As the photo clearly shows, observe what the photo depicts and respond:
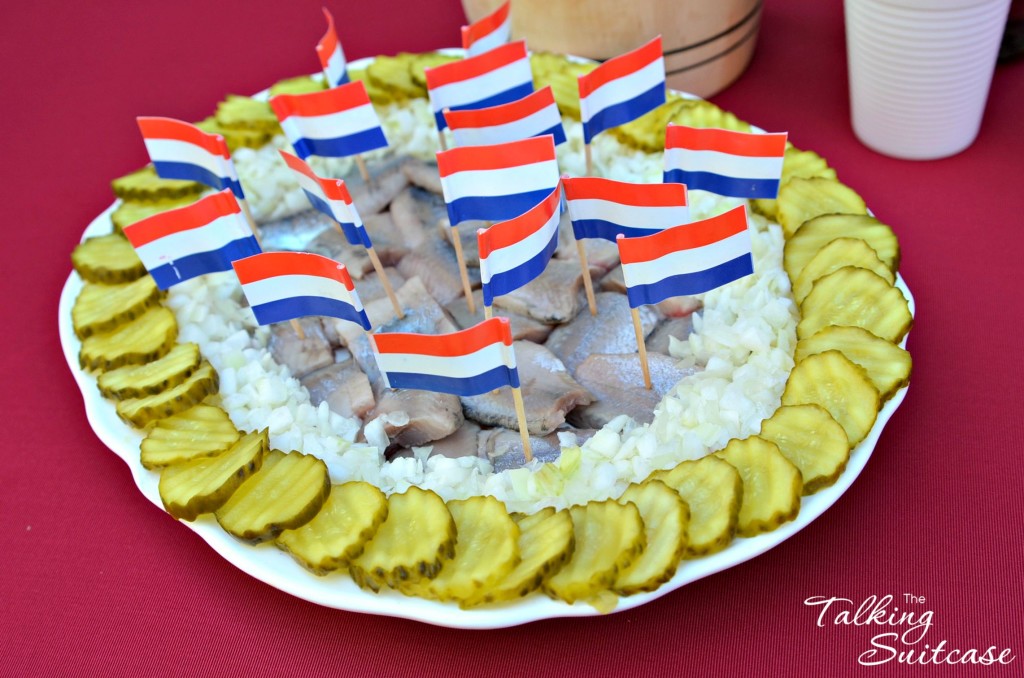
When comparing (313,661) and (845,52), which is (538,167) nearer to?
(313,661)

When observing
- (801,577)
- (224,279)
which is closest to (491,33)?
(224,279)

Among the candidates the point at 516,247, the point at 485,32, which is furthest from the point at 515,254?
the point at 485,32

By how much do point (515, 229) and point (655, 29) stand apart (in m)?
1.67

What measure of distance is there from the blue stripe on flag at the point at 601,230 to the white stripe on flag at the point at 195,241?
39.4 inches

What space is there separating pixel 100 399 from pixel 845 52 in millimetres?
3386

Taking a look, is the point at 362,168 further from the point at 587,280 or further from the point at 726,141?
the point at 726,141

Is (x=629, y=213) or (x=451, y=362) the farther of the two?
(x=629, y=213)

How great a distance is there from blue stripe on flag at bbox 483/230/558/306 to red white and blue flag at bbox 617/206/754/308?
0.90 feet

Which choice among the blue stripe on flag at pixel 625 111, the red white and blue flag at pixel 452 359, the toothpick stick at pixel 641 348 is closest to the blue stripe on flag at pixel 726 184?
the blue stripe on flag at pixel 625 111

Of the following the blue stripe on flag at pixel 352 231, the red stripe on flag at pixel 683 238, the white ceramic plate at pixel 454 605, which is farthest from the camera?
the blue stripe on flag at pixel 352 231

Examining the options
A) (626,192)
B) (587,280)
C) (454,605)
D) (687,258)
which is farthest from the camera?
(587,280)

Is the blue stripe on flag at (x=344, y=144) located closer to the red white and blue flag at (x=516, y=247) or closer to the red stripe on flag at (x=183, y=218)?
the red stripe on flag at (x=183, y=218)

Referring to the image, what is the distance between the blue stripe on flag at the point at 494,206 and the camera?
262cm

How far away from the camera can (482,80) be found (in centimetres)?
304
